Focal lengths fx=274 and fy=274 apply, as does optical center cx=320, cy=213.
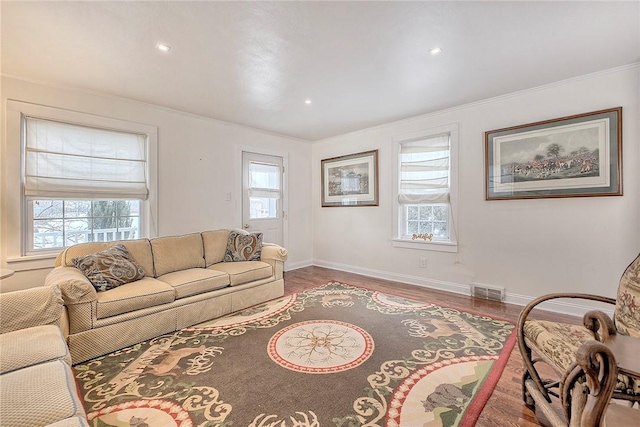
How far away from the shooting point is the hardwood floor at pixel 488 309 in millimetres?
1590

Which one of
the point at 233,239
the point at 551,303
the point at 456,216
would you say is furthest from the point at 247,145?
the point at 551,303

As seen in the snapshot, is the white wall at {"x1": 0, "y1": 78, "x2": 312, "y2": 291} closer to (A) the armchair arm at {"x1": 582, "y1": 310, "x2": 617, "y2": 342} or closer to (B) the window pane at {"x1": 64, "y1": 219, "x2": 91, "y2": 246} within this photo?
(B) the window pane at {"x1": 64, "y1": 219, "x2": 91, "y2": 246}

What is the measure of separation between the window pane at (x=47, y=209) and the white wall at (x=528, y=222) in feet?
14.0

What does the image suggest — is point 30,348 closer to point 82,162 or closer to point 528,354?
point 82,162

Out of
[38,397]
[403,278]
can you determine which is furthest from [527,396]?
[403,278]

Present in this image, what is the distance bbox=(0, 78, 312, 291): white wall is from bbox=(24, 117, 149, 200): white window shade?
0.19 meters

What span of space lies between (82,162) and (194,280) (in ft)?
6.47

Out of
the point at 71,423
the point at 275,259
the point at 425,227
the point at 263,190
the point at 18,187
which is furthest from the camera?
the point at 263,190

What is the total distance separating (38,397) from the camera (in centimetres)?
111

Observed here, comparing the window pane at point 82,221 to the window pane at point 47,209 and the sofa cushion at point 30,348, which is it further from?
the sofa cushion at point 30,348

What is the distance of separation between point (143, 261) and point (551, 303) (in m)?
4.68

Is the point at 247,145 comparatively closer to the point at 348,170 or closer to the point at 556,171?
the point at 348,170

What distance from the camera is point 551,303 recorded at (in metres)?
3.16

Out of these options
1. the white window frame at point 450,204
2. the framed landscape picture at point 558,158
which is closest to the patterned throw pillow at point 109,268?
the white window frame at point 450,204
